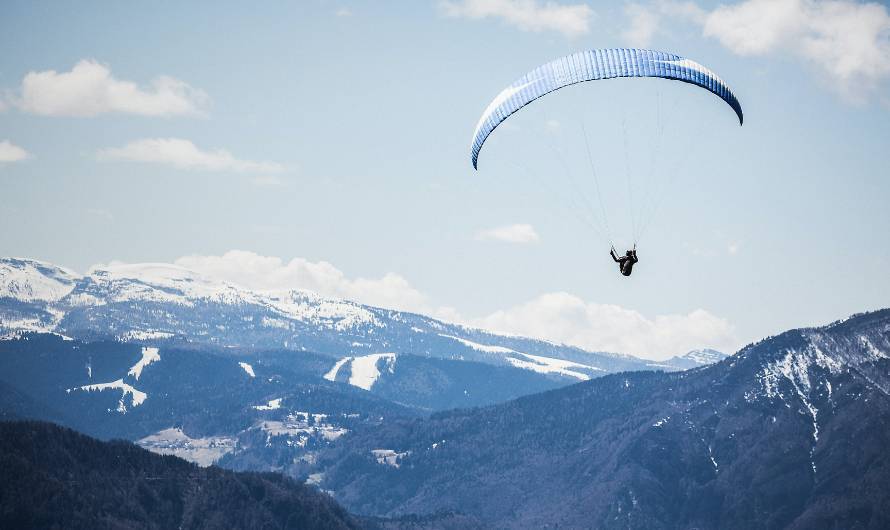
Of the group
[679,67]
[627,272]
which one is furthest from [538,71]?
[627,272]

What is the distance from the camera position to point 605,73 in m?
101

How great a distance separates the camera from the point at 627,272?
329 ft

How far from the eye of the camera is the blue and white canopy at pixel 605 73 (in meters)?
101

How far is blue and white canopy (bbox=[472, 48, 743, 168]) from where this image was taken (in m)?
101

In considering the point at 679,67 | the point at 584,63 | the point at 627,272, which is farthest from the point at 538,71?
the point at 627,272

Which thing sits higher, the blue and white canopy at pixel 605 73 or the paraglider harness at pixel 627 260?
the blue and white canopy at pixel 605 73

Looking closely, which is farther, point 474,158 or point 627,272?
point 474,158

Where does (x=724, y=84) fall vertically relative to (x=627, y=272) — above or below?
A: above

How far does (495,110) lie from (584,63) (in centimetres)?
1080

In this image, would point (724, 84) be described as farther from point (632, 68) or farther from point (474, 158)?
point (474, 158)

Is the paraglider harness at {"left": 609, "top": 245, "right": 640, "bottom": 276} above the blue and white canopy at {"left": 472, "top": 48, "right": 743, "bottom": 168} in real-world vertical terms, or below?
below

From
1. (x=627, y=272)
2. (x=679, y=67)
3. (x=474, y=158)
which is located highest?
(x=679, y=67)

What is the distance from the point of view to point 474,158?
112812mm

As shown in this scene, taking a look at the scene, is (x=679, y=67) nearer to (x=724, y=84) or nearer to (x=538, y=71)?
(x=724, y=84)
